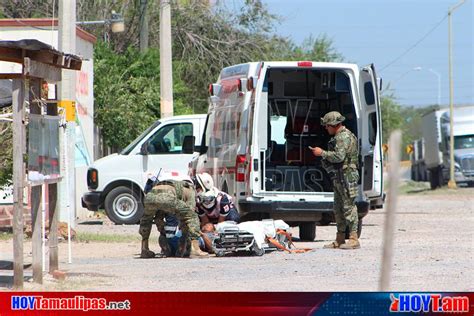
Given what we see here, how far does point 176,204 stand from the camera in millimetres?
13305

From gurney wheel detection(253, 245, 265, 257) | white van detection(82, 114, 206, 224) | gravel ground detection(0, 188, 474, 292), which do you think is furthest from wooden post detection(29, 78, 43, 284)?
white van detection(82, 114, 206, 224)

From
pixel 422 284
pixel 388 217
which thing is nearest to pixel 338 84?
pixel 422 284

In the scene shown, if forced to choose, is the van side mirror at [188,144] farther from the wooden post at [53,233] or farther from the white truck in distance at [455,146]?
the white truck in distance at [455,146]

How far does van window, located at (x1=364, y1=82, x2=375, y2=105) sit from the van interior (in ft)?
1.63

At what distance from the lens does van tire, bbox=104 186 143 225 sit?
2181cm

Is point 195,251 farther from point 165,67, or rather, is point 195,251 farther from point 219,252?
point 165,67

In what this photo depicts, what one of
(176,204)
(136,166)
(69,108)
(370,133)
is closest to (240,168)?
(370,133)

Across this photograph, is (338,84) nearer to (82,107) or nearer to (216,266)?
(216,266)

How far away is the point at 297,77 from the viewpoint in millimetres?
17344

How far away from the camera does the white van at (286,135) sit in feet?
50.8

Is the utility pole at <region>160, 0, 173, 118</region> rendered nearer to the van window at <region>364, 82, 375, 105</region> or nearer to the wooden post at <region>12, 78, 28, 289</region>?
the van window at <region>364, 82, 375, 105</region>

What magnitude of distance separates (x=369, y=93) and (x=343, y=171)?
84.1 inches

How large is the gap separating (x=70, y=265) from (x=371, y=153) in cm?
491

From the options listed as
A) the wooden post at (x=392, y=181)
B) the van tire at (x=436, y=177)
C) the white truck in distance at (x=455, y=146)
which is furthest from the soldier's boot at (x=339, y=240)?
the van tire at (x=436, y=177)
